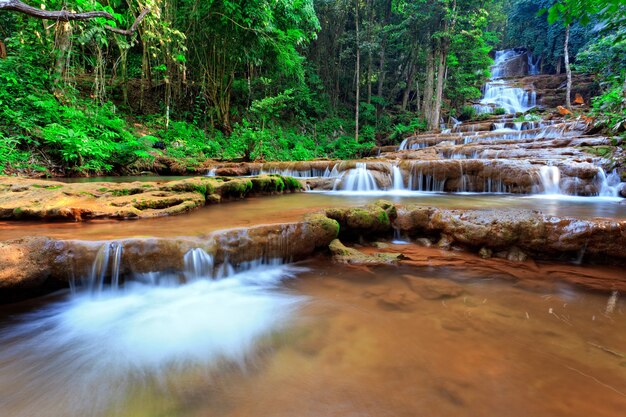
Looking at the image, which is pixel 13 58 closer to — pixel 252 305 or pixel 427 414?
pixel 252 305

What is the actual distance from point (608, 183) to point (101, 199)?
9343 millimetres

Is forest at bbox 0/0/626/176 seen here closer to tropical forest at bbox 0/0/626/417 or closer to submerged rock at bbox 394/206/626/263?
tropical forest at bbox 0/0/626/417

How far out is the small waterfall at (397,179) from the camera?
7.74m

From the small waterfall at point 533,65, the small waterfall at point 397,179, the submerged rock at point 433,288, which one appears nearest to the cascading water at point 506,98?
the small waterfall at point 533,65

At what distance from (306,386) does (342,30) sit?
2127 centimetres

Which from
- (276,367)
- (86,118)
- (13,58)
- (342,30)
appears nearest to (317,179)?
(276,367)

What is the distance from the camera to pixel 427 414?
52.5 inches

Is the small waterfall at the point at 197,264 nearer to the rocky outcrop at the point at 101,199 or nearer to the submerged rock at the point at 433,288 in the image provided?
the rocky outcrop at the point at 101,199

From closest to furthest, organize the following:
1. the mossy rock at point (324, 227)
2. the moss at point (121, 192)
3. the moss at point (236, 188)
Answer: the mossy rock at point (324, 227) < the moss at point (121, 192) < the moss at point (236, 188)

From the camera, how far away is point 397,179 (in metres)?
7.80

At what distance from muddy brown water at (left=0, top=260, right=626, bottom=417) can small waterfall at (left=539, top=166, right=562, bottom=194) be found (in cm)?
505

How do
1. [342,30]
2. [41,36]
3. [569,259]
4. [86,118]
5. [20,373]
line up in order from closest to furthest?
[20,373] → [569,259] → [41,36] → [86,118] → [342,30]

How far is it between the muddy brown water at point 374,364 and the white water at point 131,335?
12 mm

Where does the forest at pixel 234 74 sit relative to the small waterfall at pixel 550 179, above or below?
above
